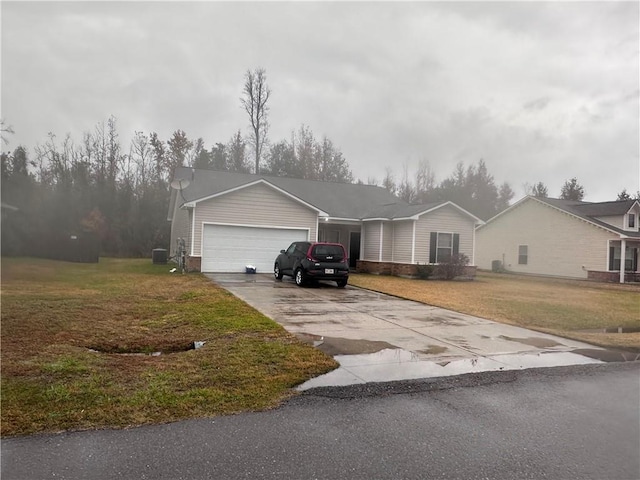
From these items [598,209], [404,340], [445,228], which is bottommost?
[404,340]

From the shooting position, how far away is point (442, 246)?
20.7 metres

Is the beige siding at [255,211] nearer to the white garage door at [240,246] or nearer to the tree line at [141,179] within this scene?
the white garage door at [240,246]

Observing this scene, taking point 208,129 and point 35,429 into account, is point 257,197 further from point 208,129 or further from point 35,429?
point 208,129

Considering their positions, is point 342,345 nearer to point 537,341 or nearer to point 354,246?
point 537,341

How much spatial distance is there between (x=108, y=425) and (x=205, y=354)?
215cm

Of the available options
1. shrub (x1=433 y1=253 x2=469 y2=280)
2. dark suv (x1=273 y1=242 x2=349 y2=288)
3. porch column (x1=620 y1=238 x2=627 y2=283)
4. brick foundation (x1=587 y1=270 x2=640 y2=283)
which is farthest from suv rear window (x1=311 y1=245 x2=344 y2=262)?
porch column (x1=620 y1=238 x2=627 y2=283)

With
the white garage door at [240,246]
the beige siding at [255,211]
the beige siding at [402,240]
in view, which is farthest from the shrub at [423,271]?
the white garage door at [240,246]

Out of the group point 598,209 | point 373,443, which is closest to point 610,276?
point 598,209

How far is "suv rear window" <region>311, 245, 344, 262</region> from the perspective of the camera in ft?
47.1

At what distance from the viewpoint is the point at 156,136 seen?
1441 inches

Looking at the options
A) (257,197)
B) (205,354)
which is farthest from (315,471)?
(257,197)

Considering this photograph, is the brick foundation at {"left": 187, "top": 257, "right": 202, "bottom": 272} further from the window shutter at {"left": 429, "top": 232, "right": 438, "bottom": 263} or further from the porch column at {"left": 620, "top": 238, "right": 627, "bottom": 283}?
the porch column at {"left": 620, "top": 238, "right": 627, "bottom": 283}

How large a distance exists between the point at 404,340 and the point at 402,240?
14179mm

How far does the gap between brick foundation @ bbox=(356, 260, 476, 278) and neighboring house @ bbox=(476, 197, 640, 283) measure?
12.7 feet
